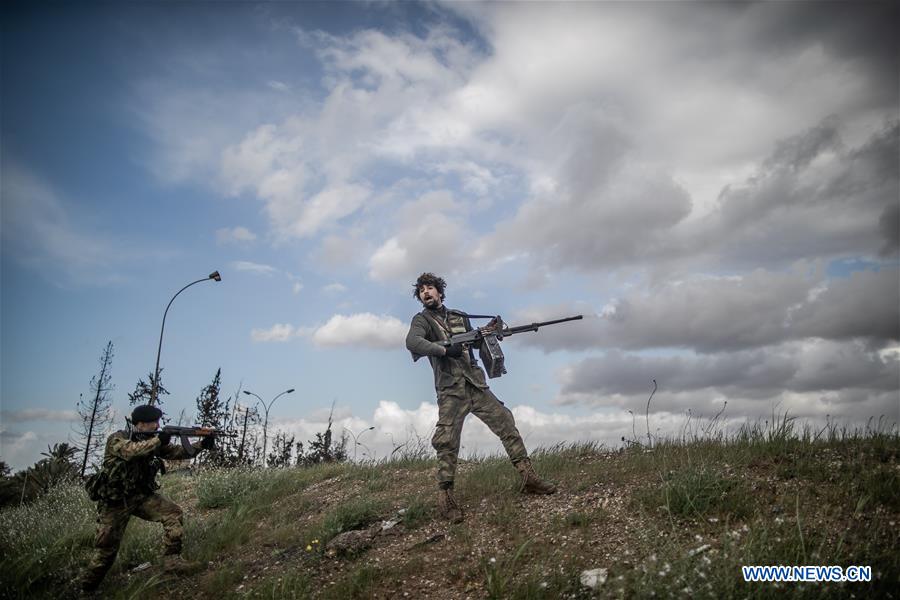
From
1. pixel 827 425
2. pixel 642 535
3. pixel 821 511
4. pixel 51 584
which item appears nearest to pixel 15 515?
pixel 51 584

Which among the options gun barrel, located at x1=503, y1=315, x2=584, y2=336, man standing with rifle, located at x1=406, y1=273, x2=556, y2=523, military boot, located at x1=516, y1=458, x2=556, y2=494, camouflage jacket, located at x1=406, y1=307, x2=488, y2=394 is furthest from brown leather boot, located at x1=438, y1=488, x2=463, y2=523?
gun barrel, located at x1=503, y1=315, x2=584, y2=336

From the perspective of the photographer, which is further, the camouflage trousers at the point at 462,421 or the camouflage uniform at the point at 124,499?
the camouflage trousers at the point at 462,421

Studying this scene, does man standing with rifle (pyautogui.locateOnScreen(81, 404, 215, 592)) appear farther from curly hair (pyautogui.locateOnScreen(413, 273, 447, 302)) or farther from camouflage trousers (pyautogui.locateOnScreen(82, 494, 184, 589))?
curly hair (pyautogui.locateOnScreen(413, 273, 447, 302))

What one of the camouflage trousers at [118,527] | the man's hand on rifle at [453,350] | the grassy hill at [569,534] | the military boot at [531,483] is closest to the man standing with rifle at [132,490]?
the camouflage trousers at [118,527]

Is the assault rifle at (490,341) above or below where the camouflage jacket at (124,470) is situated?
above

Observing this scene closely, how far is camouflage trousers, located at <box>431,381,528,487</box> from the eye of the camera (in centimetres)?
710

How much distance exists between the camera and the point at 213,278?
16719 millimetres

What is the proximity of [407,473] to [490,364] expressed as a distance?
11.3 feet

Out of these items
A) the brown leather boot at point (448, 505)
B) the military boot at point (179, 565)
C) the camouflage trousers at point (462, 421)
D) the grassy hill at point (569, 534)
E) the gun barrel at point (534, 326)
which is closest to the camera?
the grassy hill at point (569, 534)

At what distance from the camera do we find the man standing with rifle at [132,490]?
678 centimetres

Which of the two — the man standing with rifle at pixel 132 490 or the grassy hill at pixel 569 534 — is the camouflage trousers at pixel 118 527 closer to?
the man standing with rifle at pixel 132 490

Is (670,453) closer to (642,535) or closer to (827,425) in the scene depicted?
(827,425)

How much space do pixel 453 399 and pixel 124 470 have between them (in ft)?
14.0

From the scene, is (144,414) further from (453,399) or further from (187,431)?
(453,399)
